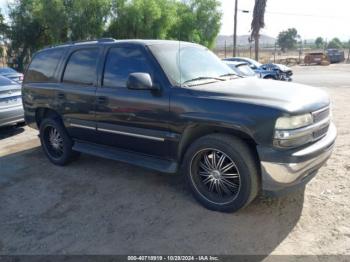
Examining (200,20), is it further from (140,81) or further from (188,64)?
(140,81)

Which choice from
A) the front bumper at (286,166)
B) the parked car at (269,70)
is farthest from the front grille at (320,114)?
the parked car at (269,70)

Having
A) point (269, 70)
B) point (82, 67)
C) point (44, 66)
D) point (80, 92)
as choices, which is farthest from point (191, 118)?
point (269, 70)

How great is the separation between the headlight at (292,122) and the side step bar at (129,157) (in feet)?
4.55

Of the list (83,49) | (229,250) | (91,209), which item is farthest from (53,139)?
(229,250)

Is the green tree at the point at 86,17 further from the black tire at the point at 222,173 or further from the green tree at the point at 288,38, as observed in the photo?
the green tree at the point at 288,38

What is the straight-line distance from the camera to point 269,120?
3354 millimetres

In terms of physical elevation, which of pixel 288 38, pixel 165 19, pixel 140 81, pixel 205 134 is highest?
pixel 288 38

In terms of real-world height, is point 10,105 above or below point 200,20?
below

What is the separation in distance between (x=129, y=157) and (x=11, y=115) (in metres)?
4.27

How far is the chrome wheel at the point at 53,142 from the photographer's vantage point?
224 inches

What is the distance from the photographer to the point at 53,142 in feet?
19.0

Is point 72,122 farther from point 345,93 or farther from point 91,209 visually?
point 345,93

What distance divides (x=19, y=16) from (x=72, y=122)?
19178 mm

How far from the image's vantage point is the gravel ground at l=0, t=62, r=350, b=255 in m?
3.33
